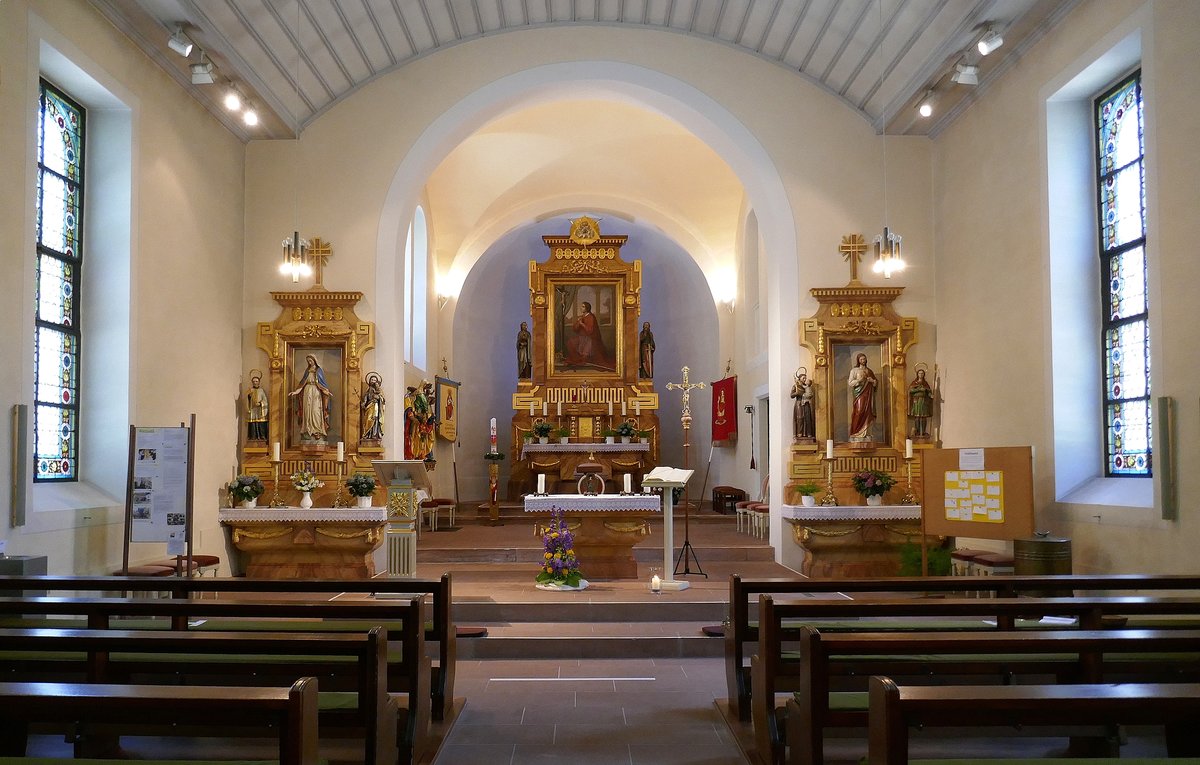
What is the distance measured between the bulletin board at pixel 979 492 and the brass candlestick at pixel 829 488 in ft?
4.48

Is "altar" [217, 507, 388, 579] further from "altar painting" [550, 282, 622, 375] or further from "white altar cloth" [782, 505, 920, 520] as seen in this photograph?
"altar painting" [550, 282, 622, 375]

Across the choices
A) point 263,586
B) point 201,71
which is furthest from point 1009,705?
point 201,71

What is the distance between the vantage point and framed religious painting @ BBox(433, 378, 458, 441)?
14812 mm

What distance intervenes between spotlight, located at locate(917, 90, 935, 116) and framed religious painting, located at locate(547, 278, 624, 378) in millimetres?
7877

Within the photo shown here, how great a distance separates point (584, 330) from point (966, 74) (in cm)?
914

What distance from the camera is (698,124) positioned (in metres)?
11.0

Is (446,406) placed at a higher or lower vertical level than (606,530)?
higher

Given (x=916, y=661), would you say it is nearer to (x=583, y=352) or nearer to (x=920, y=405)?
(x=920, y=405)

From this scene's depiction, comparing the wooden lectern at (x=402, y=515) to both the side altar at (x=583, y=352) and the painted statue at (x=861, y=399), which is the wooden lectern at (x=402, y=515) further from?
the side altar at (x=583, y=352)

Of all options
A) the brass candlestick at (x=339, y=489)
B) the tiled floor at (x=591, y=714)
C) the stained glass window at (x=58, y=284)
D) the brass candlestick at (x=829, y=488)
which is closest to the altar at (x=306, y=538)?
the brass candlestick at (x=339, y=489)

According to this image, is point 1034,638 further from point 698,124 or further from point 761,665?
point 698,124

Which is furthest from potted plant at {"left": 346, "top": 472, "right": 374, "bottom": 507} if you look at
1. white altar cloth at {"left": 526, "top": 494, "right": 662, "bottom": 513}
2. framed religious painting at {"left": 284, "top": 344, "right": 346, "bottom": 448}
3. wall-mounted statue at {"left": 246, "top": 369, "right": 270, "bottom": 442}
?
white altar cloth at {"left": 526, "top": 494, "right": 662, "bottom": 513}

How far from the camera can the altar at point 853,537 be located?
9.85 meters

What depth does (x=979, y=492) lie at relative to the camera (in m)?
8.05
